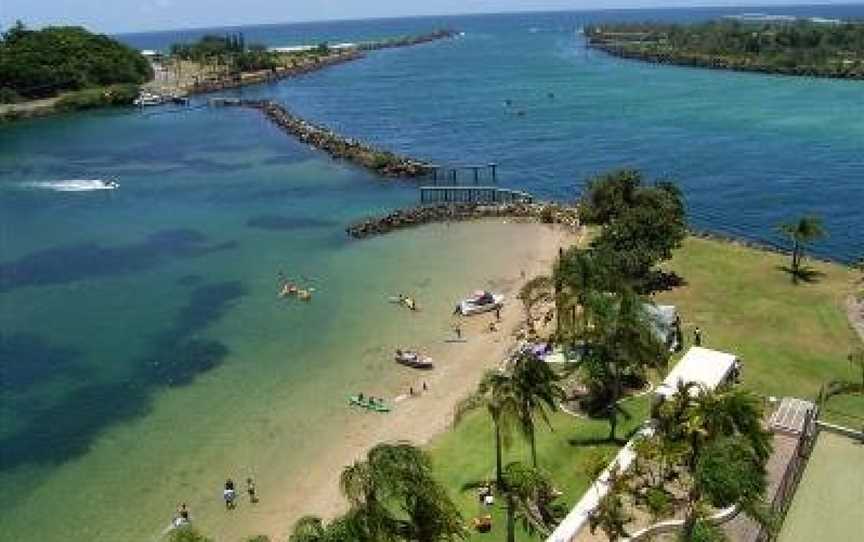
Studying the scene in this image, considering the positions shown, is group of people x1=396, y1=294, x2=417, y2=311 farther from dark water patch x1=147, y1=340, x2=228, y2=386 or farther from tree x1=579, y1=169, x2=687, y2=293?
tree x1=579, y1=169, x2=687, y2=293

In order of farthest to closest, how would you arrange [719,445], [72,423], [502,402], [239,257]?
[239,257], [72,423], [502,402], [719,445]

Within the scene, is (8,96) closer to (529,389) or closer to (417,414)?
(417,414)

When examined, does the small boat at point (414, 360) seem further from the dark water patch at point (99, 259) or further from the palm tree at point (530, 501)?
the dark water patch at point (99, 259)

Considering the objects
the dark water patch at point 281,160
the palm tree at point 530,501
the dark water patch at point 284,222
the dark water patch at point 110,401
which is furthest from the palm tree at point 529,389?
the dark water patch at point 281,160

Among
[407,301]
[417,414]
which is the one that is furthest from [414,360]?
[407,301]

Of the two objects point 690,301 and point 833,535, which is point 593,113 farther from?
point 833,535

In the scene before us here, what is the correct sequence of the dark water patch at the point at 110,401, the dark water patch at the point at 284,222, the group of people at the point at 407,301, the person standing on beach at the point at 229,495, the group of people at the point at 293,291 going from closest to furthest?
1. the person standing on beach at the point at 229,495
2. the dark water patch at the point at 110,401
3. the group of people at the point at 407,301
4. the group of people at the point at 293,291
5. the dark water patch at the point at 284,222
